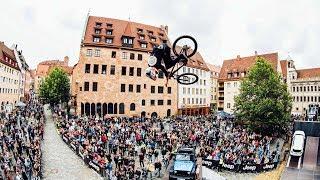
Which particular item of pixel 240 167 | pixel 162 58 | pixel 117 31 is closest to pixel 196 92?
pixel 117 31

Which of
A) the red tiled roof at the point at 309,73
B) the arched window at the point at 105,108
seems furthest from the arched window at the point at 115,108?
the red tiled roof at the point at 309,73

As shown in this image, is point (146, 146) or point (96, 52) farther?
point (96, 52)

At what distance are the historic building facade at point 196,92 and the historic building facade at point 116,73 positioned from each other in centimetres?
658

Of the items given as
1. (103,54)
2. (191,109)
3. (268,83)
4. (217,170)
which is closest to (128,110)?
(103,54)

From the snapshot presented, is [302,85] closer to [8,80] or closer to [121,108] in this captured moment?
[121,108]

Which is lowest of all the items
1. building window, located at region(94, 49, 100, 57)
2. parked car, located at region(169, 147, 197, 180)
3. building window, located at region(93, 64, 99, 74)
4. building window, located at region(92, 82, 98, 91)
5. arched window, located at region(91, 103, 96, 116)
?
parked car, located at region(169, 147, 197, 180)

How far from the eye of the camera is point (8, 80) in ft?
235

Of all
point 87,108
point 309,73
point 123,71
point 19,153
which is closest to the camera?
point 19,153

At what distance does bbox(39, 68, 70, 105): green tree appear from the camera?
63.8 metres

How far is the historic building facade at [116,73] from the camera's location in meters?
57.6

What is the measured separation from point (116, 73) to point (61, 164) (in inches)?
1338

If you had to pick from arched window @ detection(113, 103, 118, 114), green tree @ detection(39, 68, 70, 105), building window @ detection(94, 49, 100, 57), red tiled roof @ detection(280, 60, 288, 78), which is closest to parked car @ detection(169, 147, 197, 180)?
arched window @ detection(113, 103, 118, 114)

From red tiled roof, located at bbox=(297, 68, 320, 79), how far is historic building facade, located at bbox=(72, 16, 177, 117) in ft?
146

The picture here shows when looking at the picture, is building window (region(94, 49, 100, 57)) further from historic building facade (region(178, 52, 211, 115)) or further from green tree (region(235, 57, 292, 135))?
green tree (region(235, 57, 292, 135))
